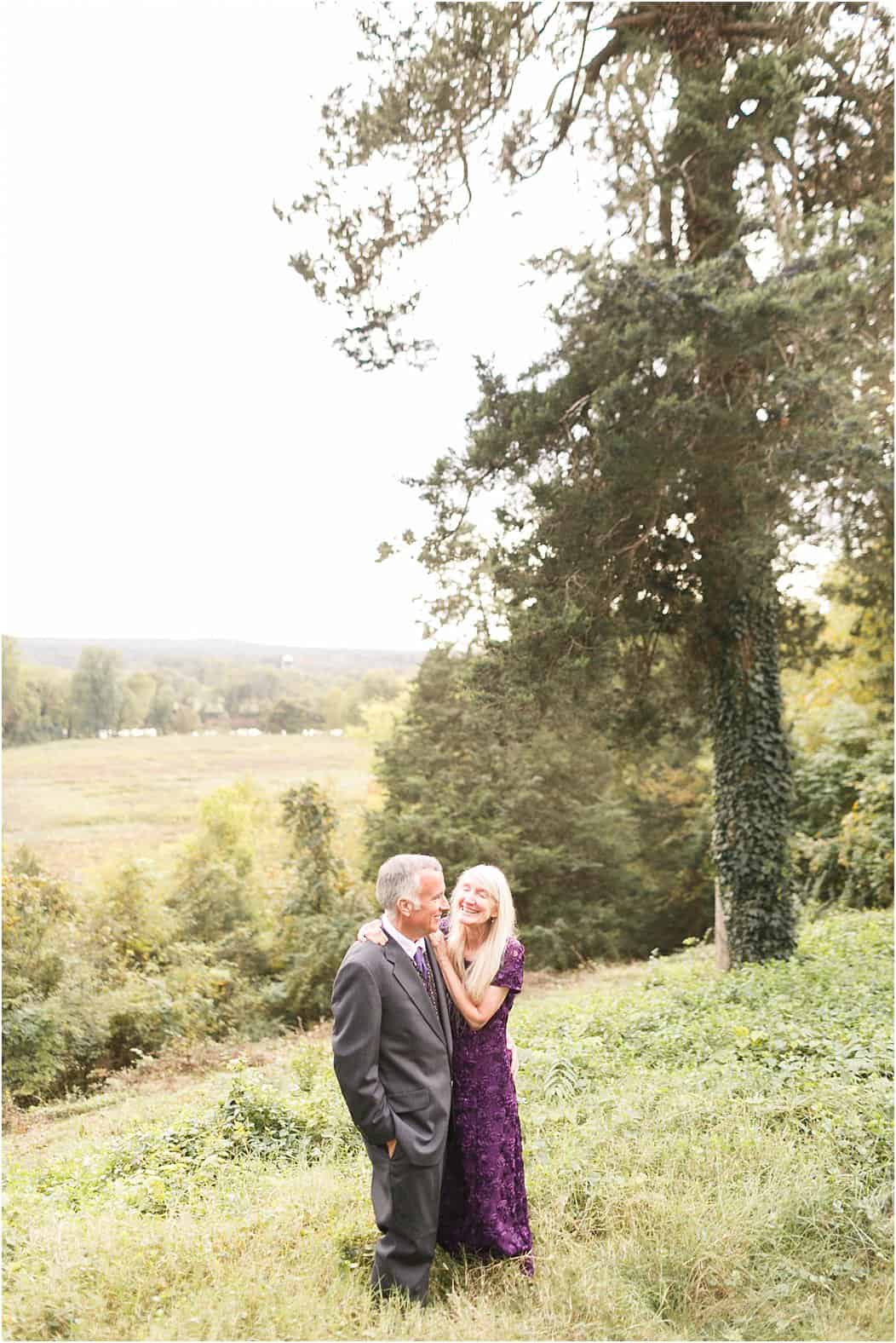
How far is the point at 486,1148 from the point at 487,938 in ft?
2.65

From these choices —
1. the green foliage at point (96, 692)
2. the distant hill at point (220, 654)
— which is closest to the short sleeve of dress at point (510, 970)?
the distant hill at point (220, 654)

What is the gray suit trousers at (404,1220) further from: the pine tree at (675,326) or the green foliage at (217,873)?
the green foliage at (217,873)

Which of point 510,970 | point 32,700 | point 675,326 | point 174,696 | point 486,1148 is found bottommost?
point 486,1148

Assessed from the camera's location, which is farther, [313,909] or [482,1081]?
[313,909]

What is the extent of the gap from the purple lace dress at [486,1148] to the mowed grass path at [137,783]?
14229 millimetres

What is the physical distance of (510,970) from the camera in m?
3.60

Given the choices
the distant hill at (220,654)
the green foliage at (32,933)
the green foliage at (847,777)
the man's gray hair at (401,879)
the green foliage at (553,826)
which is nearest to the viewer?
the man's gray hair at (401,879)

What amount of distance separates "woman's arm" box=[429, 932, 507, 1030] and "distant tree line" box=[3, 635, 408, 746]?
716 inches

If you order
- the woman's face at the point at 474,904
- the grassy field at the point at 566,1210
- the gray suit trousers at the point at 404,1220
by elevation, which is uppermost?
the woman's face at the point at 474,904

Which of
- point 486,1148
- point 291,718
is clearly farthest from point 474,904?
point 291,718

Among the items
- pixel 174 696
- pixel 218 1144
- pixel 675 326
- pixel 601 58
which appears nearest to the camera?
pixel 218 1144

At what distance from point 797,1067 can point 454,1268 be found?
116 inches

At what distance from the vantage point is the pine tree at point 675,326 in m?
7.59

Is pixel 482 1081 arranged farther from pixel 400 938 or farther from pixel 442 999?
pixel 400 938
